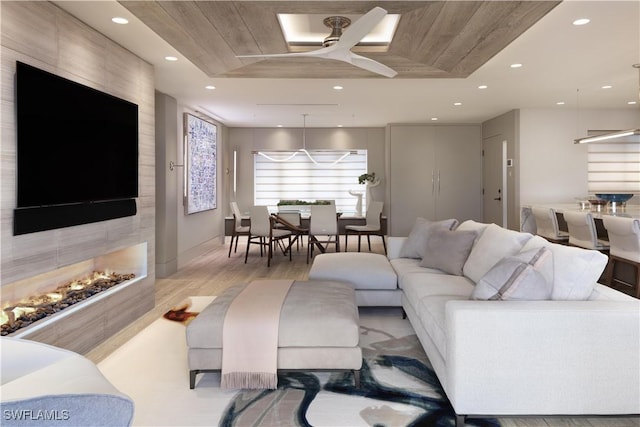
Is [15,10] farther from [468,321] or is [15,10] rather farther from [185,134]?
[185,134]

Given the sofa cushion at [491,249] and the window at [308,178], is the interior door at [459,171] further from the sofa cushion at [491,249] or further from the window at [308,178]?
the sofa cushion at [491,249]

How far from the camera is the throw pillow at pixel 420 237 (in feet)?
13.5

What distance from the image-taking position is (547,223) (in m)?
5.36

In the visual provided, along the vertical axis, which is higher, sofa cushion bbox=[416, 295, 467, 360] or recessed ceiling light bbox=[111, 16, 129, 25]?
recessed ceiling light bbox=[111, 16, 129, 25]

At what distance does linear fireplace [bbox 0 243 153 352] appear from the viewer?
2617mm

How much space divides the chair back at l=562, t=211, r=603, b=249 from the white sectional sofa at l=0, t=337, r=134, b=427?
4.70 m

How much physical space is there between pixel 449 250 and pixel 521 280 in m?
1.42

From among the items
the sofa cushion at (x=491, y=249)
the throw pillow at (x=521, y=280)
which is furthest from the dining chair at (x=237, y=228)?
the throw pillow at (x=521, y=280)

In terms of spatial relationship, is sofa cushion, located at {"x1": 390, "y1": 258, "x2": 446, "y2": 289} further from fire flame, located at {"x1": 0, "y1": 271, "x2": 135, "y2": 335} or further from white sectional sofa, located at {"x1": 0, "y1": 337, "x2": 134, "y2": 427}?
white sectional sofa, located at {"x1": 0, "y1": 337, "x2": 134, "y2": 427}

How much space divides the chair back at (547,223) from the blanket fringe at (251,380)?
14.2ft

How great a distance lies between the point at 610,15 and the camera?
3156mm

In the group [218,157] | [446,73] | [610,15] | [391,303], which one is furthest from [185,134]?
[610,15]

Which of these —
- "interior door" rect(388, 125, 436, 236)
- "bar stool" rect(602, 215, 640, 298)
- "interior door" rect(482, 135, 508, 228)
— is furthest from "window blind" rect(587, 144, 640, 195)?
"bar stool" rect(602, 215, 640, 298)

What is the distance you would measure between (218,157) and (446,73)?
5.26m
